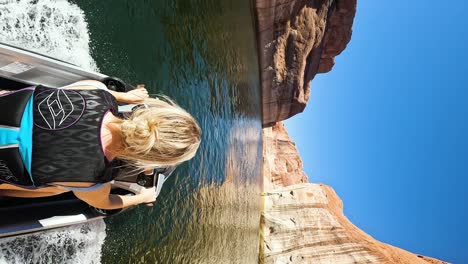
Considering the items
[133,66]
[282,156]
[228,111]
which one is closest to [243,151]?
[228,111]

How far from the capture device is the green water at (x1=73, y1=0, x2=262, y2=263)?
24.3 ft

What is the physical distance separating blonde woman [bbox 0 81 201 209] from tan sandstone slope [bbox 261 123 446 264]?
15.3m

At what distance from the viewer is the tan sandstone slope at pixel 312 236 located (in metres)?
17.0

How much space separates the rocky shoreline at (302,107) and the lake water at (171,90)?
2.17 metres

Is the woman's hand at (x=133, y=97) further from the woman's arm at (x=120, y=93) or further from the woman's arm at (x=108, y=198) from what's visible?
the woman's arm at (x=108, y=198)

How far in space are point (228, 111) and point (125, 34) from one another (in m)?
7.86

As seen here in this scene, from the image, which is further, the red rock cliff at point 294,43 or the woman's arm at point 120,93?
the red rock cliff at point 294,43

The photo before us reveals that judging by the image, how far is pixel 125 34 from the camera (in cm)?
770

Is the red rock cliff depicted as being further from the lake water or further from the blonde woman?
the blonde woman

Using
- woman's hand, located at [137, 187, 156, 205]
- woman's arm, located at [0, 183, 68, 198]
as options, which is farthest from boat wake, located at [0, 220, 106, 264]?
woman's hand, located at [137, 187, 156, 205]

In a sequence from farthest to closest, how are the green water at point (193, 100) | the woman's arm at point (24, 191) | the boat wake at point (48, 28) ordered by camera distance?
the green water at point (193, 100), the boat wake at point (48, 28), the woman's arm at point (24, 191)

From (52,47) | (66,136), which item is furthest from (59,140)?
(52,47)

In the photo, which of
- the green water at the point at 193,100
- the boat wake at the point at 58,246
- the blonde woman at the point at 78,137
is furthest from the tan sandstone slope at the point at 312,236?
the blonde woman at the point at 78,137

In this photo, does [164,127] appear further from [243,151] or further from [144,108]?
[243,151]
